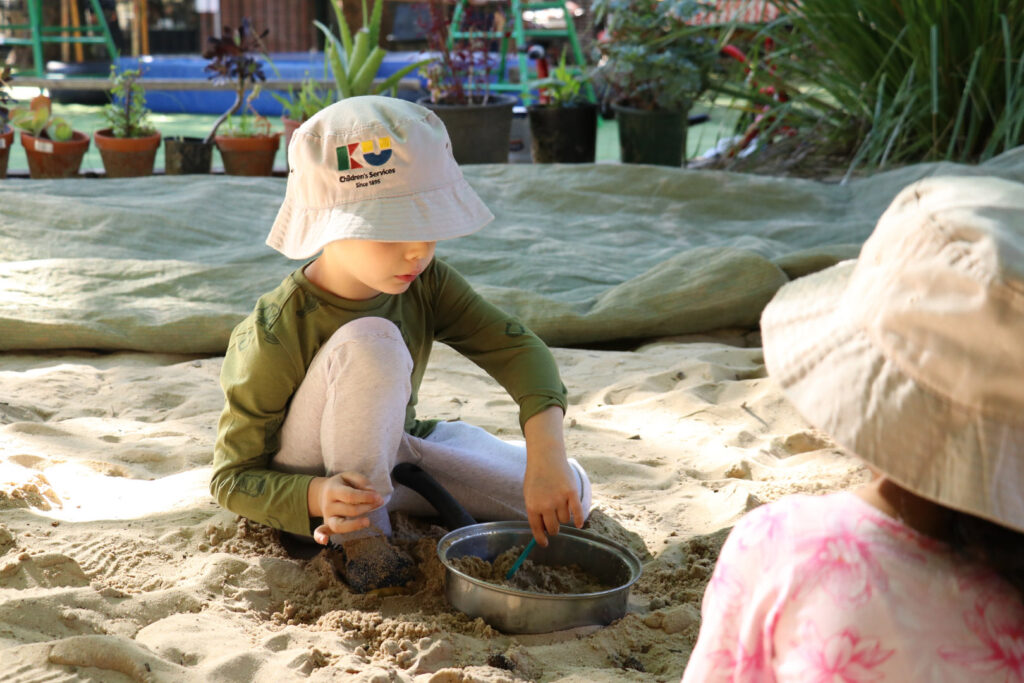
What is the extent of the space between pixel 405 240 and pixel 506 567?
1.91 ft

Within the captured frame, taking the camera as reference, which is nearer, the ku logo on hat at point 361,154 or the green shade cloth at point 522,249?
the ku logo on hat at point 361,154

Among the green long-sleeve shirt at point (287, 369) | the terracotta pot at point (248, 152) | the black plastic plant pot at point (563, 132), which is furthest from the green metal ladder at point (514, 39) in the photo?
the green long-sleeve shirt at point (287, 369)

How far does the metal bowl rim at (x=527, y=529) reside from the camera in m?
1.57

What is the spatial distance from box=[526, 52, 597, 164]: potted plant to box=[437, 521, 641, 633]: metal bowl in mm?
4384

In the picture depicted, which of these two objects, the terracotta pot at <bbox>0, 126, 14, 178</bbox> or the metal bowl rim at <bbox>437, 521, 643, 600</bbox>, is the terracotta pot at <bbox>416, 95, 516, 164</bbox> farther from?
the metal bowl rim at <bbox>437, 521, 643, 600</bbox>

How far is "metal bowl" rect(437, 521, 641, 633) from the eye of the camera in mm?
1582

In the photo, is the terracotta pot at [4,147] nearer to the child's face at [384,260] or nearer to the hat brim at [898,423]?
the child's face at [384,260]

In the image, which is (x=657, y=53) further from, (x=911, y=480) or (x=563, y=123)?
(x=911, y=480)

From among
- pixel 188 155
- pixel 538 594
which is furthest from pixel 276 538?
pixel 188 155

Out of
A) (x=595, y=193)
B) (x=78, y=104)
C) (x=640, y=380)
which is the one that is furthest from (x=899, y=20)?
(x=78, y=104)

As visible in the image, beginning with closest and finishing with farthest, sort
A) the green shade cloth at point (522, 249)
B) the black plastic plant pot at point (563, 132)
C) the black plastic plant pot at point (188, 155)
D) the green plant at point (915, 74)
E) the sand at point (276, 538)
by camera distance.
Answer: the sand at point (276, 538) < the green shade cloth at point (522, 249) < the green plant at point (915, 74) < the black plastic plant pot at point (188, 155) < the black plastic plant pot at point (563, 132)

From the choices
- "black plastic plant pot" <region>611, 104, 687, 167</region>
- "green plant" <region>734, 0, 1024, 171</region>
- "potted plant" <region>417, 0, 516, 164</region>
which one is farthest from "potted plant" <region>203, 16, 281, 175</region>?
"green plant" <region>734, 0, 1024, 171</region>

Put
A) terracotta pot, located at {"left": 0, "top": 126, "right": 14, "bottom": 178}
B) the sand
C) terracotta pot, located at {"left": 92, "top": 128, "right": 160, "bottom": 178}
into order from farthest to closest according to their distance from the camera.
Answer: terracotta pot, located at {"left": 92, "top": 128, "right": 160, "bottom": 178}
terracotta pot, located at {"left": 0, "top": 126, "right": 14, "bottom": 178}
the sand

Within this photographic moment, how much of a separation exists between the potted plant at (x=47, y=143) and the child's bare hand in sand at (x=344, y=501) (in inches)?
174
